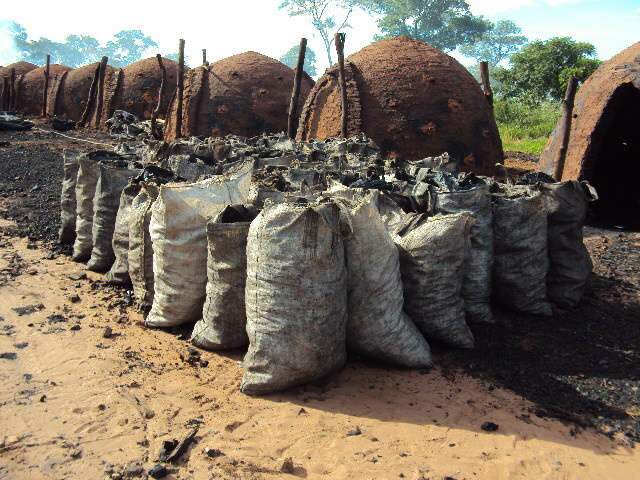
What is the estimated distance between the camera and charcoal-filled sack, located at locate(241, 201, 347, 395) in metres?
3.02

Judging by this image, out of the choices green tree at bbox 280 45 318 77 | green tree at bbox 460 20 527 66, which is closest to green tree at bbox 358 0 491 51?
green tree at bbox 460 20 527 66

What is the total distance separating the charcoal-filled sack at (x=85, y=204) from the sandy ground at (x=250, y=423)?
5.82ft

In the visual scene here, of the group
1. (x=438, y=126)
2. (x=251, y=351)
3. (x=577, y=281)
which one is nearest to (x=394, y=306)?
(x=251, y=351)

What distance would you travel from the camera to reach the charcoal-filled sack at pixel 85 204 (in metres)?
5.40

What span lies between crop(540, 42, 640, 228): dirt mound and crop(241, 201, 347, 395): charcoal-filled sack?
195 inches

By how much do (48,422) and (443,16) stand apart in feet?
168

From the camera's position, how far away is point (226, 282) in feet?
11.4

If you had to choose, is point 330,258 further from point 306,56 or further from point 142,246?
point 306,56

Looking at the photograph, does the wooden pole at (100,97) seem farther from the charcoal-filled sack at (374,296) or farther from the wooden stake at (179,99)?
the charcoal-filled sack at (374,296)

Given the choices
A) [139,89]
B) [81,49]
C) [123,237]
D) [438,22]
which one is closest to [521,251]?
[123,237]

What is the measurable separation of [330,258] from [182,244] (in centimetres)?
122

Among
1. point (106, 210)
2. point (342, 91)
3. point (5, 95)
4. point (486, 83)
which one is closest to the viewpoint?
point (106, 210)

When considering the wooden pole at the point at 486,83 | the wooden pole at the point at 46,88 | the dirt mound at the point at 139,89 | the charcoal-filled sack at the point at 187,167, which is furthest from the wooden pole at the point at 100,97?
the charcoal-filled sack at the point at 187,167

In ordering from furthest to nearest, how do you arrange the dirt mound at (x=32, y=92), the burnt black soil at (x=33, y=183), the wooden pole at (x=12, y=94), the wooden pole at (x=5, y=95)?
the wooden pole at (x=5, y=95)
the dirt mound at (x=32, y=92)
the wooden pole at (x=12, y=94)
the burnt black soil at (x=33, y=183)
